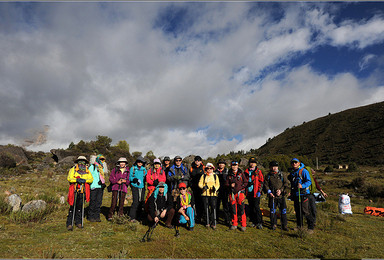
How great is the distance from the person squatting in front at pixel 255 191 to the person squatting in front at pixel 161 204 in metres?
2.80

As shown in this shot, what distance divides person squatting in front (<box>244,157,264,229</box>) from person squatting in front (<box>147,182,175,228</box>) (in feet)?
9.19

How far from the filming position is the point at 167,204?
6723mm

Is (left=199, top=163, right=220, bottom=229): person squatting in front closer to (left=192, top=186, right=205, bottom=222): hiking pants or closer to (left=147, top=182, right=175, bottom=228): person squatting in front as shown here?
(left=192, top=186, right=205, bottom=222): hiking pants

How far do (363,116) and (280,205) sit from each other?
79.9 metres

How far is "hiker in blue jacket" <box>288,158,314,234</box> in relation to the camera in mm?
6641

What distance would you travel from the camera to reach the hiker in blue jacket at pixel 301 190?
21.8ft

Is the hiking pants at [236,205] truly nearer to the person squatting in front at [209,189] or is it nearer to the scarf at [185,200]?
the person squatting in front at [209,189]

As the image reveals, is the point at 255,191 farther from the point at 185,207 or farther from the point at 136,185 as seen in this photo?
the point at 136,185

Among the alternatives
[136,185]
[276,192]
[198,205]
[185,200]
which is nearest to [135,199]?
[136,185]

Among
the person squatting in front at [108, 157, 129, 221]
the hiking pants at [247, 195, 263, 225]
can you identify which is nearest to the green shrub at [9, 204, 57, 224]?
the person squatting in front at [108, 157, 129, 221]

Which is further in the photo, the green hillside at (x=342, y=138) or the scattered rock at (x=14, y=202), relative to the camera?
the green hillside at (x=342, y=138)

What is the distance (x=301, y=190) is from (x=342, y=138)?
221 feet

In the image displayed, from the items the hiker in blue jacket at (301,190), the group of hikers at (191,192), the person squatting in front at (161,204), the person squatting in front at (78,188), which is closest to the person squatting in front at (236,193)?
the group of hikers at (191,192)

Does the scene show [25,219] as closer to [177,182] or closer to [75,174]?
[75,174]
